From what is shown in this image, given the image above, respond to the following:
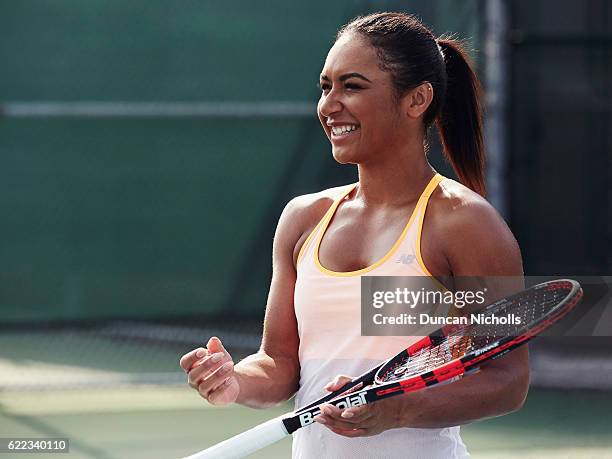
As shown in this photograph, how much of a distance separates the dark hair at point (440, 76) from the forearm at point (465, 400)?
374 millimetres

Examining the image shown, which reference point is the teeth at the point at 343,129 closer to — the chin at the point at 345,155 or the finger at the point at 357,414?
the chin at the point at 345,155

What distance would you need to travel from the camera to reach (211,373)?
1.95 meters

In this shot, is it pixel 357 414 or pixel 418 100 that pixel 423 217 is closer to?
pixel 418 100

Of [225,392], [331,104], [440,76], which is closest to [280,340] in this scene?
[225,392]

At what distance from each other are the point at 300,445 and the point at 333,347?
0.18m

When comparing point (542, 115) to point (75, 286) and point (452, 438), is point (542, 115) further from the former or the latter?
point (452, 438)

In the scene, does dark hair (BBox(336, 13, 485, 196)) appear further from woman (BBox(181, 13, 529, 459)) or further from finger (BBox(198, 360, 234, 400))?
finger (BBox(198, 360, 234, 400))

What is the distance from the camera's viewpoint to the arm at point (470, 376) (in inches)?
71.3

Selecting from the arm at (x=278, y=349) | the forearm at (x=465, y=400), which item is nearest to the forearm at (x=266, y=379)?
the arm at (x=278, y=349)

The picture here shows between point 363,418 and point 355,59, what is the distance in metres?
0.57

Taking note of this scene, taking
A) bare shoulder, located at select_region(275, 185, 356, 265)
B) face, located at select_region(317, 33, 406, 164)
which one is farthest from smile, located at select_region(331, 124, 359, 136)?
bare shoulder, located at select_region(275, 185, 356, 265)

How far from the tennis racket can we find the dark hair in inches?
9.0

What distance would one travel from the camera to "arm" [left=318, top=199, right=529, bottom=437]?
1.81 m

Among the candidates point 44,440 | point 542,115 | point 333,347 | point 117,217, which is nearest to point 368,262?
point 333,347
